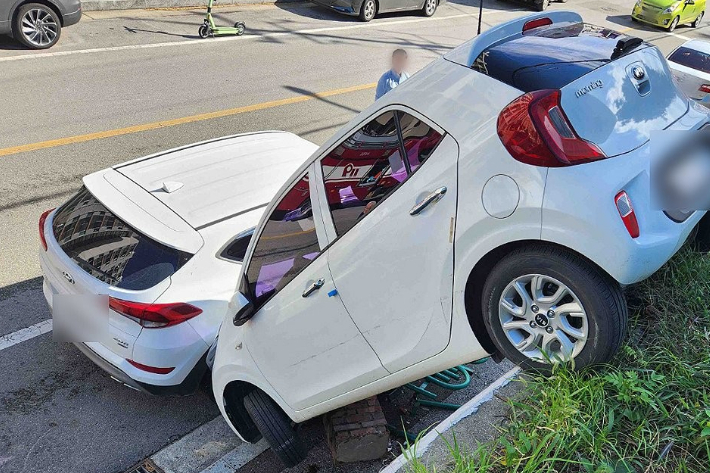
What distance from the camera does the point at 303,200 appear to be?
349cm

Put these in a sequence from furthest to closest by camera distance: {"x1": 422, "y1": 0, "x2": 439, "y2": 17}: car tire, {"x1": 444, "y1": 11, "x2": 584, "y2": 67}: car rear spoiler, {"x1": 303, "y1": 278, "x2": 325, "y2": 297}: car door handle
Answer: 1. {"x1": 422, "y1": 0, "x2": 439, "y2": 17}: car tire
2. {"x1": 303, "y1": 278, "x2": 325, "y2": 297}: car door handle
3. {"x1": 444, "y1": 11, "x2": 584, "y2": 67}: car rear spoiler

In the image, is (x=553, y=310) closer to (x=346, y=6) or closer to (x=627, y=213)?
(x=627, y=213)

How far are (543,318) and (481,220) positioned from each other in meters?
0.47

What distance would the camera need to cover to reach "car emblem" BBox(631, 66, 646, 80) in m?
2.86

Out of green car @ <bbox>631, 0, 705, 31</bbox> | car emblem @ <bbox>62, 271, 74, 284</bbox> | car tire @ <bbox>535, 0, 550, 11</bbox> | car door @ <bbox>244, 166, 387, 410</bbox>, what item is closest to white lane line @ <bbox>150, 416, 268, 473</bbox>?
car door @ <bbox>244, 166, 387, 410</bbox>

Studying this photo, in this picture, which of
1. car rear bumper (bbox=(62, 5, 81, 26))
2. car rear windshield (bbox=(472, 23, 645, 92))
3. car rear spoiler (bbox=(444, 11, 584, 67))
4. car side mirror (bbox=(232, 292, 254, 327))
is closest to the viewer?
car rear windshield (bbox=(472, 23, 645, 92))

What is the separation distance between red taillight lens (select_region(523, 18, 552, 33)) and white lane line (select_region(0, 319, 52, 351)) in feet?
14.3

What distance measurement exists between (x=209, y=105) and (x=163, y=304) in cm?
698

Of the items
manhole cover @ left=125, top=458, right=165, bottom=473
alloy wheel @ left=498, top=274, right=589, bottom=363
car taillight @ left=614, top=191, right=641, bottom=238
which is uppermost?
car taillight @ left=614, top=191, right=641, bottom=238

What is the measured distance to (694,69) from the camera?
11.1m

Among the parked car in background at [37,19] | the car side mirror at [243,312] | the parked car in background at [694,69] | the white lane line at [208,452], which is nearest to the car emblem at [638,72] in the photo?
the car side mirror at [243,312]

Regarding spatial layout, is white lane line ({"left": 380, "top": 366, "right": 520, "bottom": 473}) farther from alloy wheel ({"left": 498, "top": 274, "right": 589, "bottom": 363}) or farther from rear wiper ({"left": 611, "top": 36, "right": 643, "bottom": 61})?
rear wiper ({"left": 611, "top": 36, "right": 643, "bottom": 61})

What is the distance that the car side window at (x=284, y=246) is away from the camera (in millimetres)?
3430

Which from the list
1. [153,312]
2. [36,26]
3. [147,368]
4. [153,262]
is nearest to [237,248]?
[153,262]
